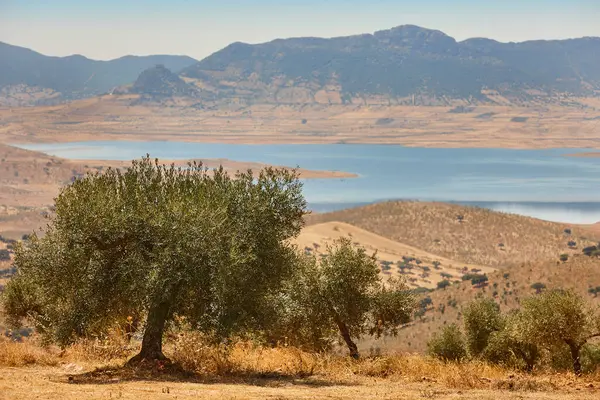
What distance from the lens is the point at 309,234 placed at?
127500 millimetres

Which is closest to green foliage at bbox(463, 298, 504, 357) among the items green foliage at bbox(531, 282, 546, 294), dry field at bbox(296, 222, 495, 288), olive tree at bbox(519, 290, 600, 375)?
olive tree at bbox(519, 290, 600, 375)

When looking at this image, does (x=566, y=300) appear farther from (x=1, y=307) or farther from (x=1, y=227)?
(x=1, y=227)

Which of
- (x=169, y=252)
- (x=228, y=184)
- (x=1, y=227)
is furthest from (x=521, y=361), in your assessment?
(x=1, y=227)

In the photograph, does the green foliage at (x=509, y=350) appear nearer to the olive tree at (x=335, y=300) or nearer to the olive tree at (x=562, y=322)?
the olive tree at (x=562, y=322)

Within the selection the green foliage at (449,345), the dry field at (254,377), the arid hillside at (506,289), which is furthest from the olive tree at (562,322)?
the arid hillside at (506,289)

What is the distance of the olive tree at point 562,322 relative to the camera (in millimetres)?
24656

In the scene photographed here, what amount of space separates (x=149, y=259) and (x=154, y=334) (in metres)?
2.27

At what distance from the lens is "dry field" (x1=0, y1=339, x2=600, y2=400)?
56.5 ft

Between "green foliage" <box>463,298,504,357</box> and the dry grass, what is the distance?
80.9 meters

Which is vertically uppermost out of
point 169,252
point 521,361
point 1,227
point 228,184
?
point 228,184

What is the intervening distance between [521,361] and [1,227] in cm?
15608

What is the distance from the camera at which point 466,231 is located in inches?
5207

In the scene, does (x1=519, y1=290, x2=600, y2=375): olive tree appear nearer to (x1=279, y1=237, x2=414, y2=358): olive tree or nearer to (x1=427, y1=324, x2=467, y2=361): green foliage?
(x1=279, y1=237, x2=414, y2=358): olive tree

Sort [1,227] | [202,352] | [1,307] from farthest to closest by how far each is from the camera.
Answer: [1,227] < [1,307] < [202,352]
